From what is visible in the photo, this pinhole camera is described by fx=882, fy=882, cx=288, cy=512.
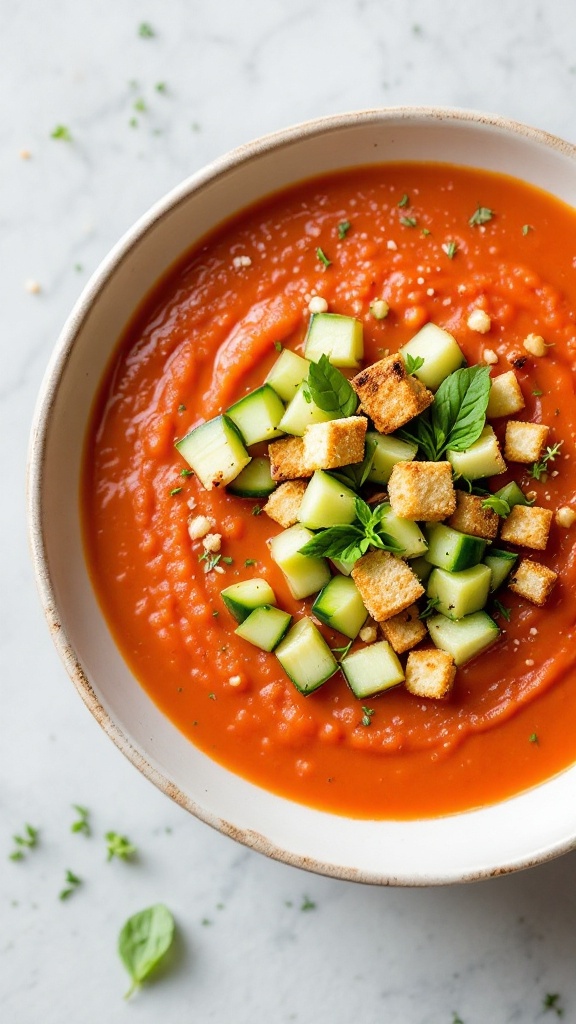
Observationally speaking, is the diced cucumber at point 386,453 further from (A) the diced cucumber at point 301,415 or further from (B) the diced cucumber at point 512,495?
(B) the diced cucumber at point 512,495

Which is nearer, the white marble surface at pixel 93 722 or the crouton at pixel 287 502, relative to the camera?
the crouton at pixel 287 502

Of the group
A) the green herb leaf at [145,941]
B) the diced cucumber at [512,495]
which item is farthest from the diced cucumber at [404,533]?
the green herb leaf at [145,941]

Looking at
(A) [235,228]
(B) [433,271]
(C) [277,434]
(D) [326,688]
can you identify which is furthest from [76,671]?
(B) [433,271]

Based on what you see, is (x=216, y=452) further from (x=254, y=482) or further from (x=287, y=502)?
(x=287, y=502)

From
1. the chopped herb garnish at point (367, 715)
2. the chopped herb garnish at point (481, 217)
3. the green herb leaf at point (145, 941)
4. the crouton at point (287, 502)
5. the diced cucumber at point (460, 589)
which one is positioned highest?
the chopped herb garnish at point (481, 217)

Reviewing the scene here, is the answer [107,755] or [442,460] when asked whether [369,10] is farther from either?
[107,755]

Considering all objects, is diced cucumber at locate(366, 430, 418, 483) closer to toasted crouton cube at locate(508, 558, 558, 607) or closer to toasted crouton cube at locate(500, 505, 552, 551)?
toasted crouton cube at locate(500, 505, 552, 551)
